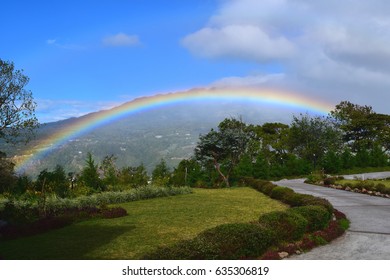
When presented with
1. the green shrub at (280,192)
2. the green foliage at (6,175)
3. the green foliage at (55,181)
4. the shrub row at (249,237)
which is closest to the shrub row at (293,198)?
the green shrub at (280,192)

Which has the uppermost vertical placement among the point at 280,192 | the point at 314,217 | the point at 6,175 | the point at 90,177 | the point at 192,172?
the point at 6,175

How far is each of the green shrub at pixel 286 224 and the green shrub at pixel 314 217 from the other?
656mm

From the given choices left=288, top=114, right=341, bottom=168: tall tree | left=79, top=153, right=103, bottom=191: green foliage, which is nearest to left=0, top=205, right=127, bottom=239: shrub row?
left=79, top=153, right=103, bottom=191: green foliage

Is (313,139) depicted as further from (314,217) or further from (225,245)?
(225,245)

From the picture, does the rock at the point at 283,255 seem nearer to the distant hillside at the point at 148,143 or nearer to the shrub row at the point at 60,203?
the shrub row at the point at 60,203

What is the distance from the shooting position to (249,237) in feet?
28.2

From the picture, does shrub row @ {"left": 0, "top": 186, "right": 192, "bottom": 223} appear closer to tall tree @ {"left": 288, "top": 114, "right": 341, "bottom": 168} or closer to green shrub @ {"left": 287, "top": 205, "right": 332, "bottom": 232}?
green shrub @ {"left": 287, "top": 205, "right": 332, "bottom": 232}

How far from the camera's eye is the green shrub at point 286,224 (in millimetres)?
9883

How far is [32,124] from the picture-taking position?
26.4m

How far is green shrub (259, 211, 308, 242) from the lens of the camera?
988cm

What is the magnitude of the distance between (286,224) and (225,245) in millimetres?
2903

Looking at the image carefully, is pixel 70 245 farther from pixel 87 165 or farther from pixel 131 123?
pixel 131 123

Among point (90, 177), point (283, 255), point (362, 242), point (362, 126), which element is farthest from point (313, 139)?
point (283, 255)

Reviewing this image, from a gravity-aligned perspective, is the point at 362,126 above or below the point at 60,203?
above
